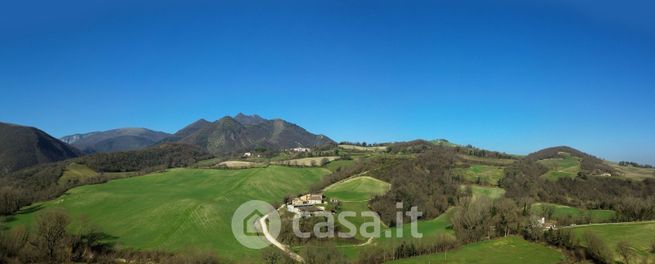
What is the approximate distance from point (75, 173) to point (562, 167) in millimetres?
186466

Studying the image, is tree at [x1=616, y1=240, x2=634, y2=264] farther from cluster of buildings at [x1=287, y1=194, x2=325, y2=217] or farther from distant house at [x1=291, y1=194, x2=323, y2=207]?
distant house at [x1=291, y1=194, x2=323, y2=207]

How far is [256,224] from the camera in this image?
325 ft

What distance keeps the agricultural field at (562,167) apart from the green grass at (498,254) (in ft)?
260

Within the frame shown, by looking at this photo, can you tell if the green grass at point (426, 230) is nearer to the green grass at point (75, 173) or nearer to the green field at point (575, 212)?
the green field at point (575, 212)

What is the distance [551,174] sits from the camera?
14700cm

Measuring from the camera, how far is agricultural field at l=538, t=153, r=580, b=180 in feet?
474

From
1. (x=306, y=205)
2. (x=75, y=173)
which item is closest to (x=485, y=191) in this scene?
(x=306, y=205)

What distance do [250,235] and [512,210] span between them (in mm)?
53001

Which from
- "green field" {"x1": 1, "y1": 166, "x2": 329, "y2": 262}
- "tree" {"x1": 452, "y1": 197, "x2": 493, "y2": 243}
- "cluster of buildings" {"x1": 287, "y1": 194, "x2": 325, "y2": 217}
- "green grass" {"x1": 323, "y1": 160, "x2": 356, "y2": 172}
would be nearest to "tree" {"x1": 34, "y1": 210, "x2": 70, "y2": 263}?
"green field" {"x1": 1, "y1": 166, "x2": 329, "y2": 262}

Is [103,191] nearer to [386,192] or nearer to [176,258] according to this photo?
[176,258]

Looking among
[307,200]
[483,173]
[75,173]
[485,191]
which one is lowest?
[307,200]

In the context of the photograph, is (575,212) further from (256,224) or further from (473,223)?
(256,224)

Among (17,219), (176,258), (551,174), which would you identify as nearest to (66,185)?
(17,219)

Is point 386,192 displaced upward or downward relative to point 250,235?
upward
